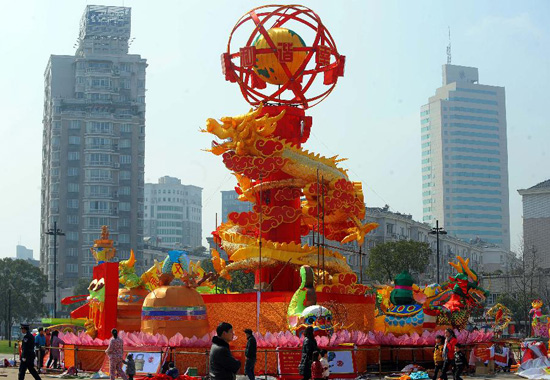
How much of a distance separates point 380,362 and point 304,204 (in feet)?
28.2

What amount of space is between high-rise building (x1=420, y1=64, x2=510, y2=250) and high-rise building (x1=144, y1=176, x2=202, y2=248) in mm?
50689

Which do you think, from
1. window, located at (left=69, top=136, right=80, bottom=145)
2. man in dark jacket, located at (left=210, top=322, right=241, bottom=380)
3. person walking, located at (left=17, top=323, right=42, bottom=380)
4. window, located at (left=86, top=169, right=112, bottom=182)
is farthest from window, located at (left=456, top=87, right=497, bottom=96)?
man in dark jacket, located at (left=210, top=322, right=241, bottom=380)

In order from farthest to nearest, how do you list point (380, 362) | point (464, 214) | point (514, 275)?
point (464, 214) < point (514, 275) < point (380, 362)

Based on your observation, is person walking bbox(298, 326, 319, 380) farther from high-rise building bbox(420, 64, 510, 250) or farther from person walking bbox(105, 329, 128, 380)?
high-rise building bbox(420, 64, 510, 250)

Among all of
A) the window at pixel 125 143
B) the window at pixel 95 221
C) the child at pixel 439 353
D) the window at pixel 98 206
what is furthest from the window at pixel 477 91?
the child at pixel 439 353

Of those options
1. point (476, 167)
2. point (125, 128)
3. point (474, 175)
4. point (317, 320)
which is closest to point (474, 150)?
point (476, 167)

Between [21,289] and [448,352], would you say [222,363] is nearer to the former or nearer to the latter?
[448,352]

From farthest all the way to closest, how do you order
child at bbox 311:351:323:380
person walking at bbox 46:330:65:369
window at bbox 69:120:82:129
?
1. window at bbox 69:120:82:129
2. person walking at bbox 46:330:65:369
3. child at bbox 311:351:323:380


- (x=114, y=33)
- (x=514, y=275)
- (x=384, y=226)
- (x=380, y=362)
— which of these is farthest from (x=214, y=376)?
(x=114, y=33)

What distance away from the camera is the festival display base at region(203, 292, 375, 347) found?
27.3 m

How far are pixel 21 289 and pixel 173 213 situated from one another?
370 feet

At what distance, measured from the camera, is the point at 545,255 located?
9431 cm

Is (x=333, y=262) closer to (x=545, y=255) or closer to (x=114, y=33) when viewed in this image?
(x=545, y=255)

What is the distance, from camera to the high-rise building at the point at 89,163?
110 metres
